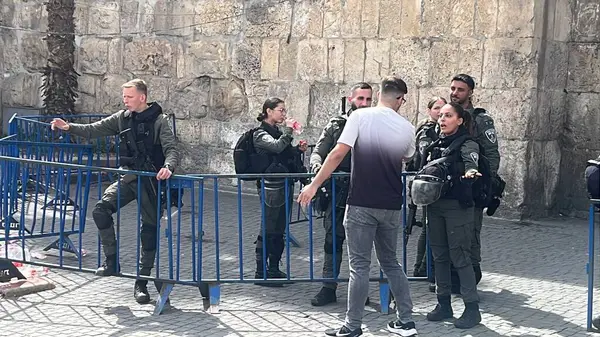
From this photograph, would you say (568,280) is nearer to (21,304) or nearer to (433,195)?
(433,195)

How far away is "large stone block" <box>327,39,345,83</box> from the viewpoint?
1234 cm

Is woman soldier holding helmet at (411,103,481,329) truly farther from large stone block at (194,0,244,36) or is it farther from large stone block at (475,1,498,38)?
large stone block at (194,0,244,36)

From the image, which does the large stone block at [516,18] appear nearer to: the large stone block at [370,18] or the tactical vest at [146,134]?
the large stone block at [370,18]

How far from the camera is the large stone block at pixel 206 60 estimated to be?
43.8 feet

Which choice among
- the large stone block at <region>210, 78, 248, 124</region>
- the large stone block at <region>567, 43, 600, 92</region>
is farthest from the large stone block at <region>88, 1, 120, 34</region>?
the large stone block at <region>567, 43, 600, 92</region>

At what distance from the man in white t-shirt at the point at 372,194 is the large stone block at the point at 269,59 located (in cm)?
639

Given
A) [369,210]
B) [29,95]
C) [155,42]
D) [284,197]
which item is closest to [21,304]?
[284,197]

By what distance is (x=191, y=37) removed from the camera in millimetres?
13594

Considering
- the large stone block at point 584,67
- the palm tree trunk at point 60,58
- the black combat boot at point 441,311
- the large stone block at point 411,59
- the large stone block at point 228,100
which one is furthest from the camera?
the palm tree trunk at point 60,58

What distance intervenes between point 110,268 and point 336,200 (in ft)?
5.92

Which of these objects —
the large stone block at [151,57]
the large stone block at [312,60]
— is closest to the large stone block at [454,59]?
the large stone block at [312,60]

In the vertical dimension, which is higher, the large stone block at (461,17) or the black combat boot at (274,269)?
the large stone block at (461,17)

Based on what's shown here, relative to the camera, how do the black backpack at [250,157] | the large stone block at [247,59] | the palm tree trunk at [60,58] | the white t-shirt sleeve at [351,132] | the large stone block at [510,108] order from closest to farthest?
the white t-shirt sleeve at [351,132]
the black backpack at [250,157]
the large stone block at [510,108]
the large stone block at [247,59]
the palm tree trunk at [60,58]

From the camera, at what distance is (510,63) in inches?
438
